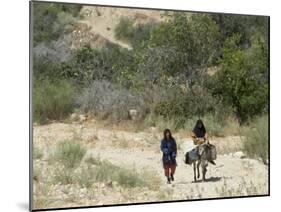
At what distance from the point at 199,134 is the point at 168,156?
40 cm

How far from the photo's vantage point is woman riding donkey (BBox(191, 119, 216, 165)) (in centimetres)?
607

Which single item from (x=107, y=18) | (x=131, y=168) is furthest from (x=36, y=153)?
(x=107, y=18)

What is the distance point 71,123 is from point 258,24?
2.23m

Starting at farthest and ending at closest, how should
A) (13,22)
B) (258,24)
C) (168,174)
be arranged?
(258,24) < (168,174) < (13,22)

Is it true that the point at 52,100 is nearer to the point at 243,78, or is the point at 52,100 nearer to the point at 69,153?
the point at 69,153

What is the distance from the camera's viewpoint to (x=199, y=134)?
6090mm

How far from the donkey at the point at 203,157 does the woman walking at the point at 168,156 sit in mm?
156

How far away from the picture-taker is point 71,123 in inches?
222

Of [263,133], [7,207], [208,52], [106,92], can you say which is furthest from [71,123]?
[263,133]

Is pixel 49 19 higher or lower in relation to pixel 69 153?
higher

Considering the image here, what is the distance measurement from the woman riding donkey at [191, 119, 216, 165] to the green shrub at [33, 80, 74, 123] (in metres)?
1.28

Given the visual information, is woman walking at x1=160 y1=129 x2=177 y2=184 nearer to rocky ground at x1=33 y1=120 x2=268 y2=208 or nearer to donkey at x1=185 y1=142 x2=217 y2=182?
rocky ground at x1=33 y1=120 x2=268 y2=208

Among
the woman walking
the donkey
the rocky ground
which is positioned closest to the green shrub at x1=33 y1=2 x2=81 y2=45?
the rocky ground

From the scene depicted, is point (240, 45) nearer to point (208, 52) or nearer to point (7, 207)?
point (208, 52)
